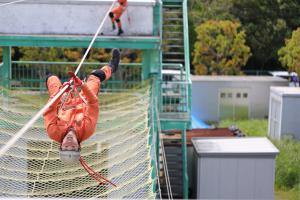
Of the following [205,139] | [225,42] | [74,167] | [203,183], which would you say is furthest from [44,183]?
[225,42]

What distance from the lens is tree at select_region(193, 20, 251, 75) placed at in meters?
16.7

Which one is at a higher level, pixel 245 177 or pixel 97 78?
pixel 97 78

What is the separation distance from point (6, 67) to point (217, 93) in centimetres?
644

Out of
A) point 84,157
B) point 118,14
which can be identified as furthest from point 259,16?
point 84,157

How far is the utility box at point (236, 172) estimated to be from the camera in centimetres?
763

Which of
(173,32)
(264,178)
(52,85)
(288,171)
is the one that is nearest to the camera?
(52,85)

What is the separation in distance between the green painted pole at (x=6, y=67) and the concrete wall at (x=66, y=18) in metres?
0.86

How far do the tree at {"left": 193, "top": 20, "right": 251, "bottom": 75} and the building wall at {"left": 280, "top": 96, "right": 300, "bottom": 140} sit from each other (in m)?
5.43

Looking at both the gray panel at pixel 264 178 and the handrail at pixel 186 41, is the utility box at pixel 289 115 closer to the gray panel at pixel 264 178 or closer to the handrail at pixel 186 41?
the handrail at pixel 186 41

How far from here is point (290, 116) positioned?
1129 centimetres

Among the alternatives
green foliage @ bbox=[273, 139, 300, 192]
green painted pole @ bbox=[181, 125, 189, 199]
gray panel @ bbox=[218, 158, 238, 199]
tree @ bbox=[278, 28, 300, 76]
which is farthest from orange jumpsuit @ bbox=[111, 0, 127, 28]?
tree @ bbox=[278, 28, 300, 76]

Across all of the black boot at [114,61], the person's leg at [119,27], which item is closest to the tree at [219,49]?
the person's leg at [119,27]

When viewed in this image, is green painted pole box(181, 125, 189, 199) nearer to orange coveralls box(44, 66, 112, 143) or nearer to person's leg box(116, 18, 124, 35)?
person's leg box(116, 18, 124, 35)

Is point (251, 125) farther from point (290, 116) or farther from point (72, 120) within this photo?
point (72, 120)
